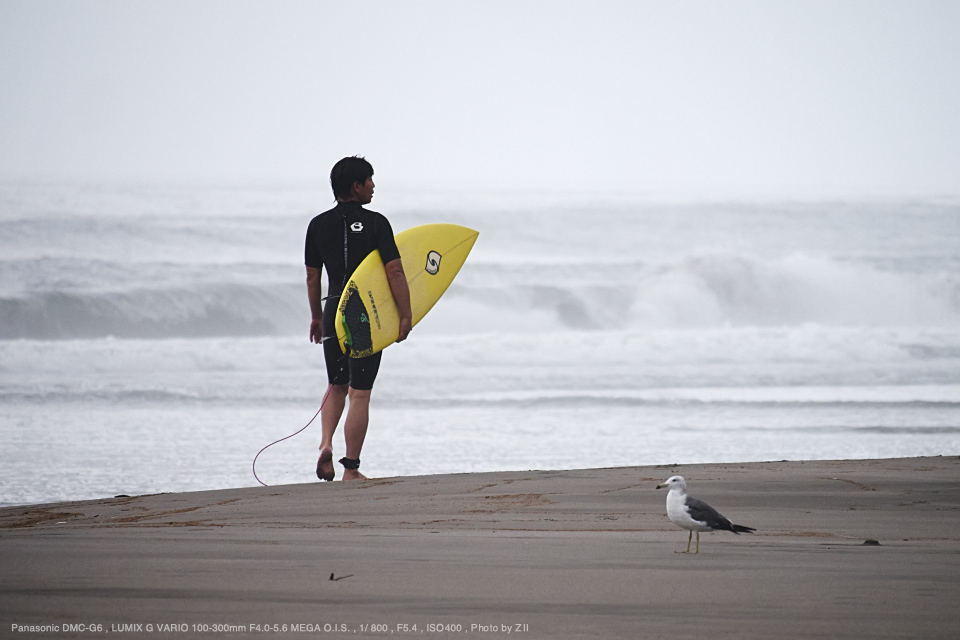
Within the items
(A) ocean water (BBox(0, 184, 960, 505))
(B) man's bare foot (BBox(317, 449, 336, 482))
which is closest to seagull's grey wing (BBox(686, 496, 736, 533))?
(B) man's bare foot (BBox(317, 449, 336, 482))

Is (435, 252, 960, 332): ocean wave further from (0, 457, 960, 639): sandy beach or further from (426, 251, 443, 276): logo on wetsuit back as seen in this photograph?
(0, 457, 960, 639): sandy beach

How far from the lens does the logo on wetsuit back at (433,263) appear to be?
463 cm

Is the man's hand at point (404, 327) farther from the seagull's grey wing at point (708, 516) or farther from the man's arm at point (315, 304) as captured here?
the seagull's grey wing at point (708, 516)

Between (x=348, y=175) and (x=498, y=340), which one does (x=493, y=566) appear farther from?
(x=498, y=340)

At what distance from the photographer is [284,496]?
331 cm

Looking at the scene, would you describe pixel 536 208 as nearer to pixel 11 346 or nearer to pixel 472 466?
pixel 11 346

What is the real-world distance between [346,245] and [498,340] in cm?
819

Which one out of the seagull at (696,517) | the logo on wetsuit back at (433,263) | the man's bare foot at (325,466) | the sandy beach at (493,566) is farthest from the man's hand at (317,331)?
the seagull at (696,517)

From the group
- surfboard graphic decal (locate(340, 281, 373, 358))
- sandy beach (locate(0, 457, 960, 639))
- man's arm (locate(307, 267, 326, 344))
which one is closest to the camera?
sandy beach (locate(0, 457, 960, 639))

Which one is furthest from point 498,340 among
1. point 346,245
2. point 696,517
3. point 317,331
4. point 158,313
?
point 696,517

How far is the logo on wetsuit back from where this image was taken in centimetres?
463

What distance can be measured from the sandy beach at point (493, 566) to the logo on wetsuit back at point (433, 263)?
5.22 feet

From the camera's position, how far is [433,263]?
4.65m

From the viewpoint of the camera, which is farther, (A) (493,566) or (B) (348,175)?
(B) (348,175)
